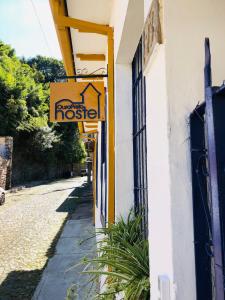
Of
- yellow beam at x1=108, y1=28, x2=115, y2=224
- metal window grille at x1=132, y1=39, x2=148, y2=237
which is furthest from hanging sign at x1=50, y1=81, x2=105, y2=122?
metal window grille at x1=132, y1=39, x2=148, y2=237

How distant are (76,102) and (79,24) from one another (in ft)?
2.81

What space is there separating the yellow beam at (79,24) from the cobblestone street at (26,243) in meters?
3.32

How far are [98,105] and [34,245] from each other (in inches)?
159

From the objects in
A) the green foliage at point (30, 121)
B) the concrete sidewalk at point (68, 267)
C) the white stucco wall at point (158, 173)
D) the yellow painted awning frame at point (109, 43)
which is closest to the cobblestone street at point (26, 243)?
the concrete sidewalk at point (68, 267)

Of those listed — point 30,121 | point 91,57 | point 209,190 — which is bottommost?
point 209,190

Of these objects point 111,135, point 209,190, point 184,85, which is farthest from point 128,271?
point 111,135

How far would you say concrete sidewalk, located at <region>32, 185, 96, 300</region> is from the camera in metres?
3.66

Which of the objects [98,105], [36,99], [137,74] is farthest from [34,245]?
[36,99]

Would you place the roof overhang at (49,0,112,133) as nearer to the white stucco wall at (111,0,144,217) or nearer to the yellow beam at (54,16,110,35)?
the yellow beam at (54,16,110,35)

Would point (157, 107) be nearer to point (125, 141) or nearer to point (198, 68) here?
point (198, 68)

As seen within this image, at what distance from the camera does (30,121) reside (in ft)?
85.3

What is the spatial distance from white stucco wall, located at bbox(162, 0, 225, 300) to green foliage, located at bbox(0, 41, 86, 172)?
19.9m

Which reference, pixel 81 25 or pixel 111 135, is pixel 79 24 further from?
pixel 111 135

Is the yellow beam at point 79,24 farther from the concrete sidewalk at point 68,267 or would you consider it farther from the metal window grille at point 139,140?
the concrete sidewalk at point 68,267
